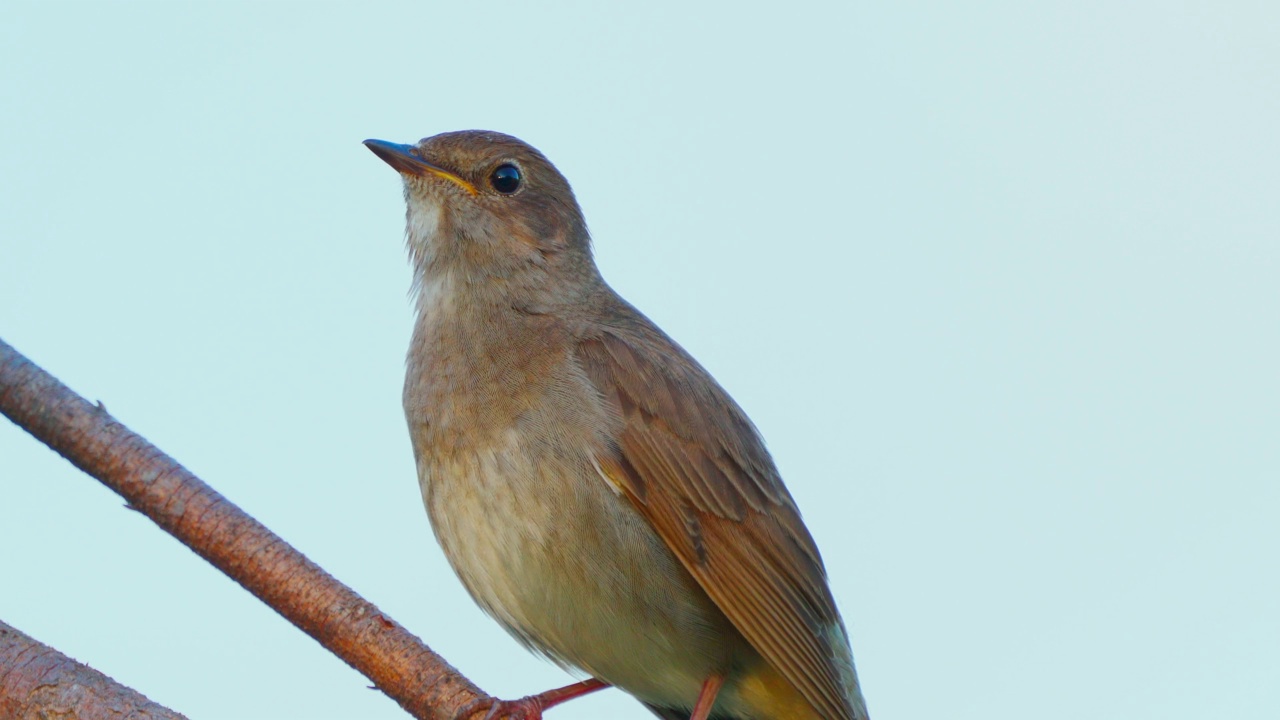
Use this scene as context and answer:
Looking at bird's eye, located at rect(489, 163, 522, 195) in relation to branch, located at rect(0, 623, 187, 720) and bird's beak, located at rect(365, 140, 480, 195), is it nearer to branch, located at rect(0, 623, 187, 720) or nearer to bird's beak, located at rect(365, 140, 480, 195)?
bird's beak, located at rect(365, 140, 480, 195)

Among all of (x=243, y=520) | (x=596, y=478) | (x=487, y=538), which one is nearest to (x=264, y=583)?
(x=243, y=520)

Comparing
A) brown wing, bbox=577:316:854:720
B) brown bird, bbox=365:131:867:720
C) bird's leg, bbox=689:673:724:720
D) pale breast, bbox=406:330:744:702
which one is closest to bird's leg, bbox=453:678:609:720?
brown bird, bbox=365:131:867:720

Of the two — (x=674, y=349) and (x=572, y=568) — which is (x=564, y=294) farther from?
(x=572, y=568)

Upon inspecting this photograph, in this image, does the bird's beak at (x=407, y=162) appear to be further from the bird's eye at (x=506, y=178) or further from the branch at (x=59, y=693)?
the branch at (x=59, y=693)

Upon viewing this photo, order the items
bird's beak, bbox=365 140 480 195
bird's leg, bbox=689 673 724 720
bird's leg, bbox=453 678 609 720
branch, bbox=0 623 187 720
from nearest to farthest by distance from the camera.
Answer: branch, bbox=0 623 187 720 → bird's leg, bbox=453 678 609 720 → bird's leg, bbox=689 673 724 720 → bird's beak, bbox=365 140 480 195

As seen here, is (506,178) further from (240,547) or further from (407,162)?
(240,547)

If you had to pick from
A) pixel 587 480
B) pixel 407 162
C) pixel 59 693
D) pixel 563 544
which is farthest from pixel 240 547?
pixel 407 162
